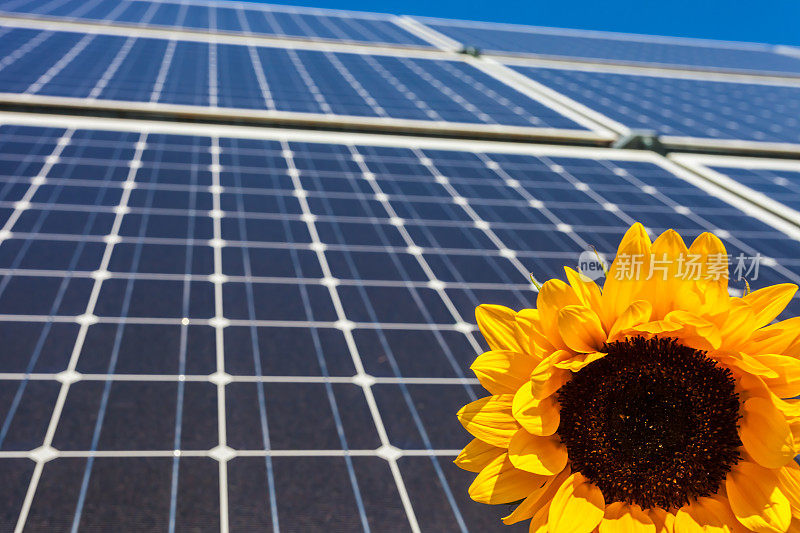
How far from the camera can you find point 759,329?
127cm

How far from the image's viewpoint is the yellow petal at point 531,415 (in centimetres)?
117

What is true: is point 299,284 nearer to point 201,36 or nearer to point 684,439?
point 684,439

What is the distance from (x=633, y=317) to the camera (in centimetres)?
119

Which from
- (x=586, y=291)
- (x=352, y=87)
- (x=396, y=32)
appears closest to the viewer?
(x=586, y=291)

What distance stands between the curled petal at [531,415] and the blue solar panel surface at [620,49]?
1219cm

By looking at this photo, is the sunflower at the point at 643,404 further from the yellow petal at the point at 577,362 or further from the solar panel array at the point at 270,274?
the solar panel array at the point at 270,274

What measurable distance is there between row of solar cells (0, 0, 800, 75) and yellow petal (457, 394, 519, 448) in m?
11.0

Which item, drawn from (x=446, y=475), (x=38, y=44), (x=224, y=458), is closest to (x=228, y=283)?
(x=224, y=458)

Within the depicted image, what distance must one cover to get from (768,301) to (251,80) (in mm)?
7210

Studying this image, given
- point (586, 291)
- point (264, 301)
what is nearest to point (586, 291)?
point (586, 291)

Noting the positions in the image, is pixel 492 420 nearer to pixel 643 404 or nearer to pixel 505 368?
pixel 505 368

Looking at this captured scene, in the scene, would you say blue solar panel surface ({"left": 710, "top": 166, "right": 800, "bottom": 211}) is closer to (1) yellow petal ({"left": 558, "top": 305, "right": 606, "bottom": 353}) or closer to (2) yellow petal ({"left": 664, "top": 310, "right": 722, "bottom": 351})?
(2) yellow petal ({"left": 664, "top": 310, "right": 722, "bottom": 351})

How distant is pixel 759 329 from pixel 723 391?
13 cm

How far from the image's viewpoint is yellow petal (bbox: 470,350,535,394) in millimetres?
1225
